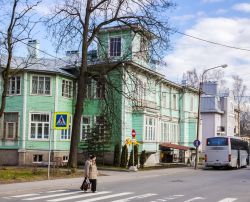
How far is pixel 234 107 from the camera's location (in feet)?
296

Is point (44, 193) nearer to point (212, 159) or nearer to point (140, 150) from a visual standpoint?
point (140, 150)

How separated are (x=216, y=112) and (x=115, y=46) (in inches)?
1627

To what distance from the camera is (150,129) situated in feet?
144

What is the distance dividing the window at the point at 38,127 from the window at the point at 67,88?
2992 millimetres

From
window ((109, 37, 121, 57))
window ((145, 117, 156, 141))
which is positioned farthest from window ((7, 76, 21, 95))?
window ((145, 117, 156, 141))

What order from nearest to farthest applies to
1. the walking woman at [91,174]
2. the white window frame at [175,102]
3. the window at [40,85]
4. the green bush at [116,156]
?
the walking woman at [91,174], the window at [40,85], the green bush at [116,156], the white window frame at [175,102]

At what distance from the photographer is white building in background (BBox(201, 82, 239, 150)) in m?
78.4

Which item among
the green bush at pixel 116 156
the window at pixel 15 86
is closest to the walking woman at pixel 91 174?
the green bush at pixel 116 156

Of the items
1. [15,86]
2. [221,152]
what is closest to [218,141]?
[221,152]

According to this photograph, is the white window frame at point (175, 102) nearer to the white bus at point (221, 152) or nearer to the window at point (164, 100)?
the window at point (164, 100)

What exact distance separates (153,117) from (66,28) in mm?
17451

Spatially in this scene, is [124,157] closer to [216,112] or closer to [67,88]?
[67,88]

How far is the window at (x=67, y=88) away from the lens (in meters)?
39.9

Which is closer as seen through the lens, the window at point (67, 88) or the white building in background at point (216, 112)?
the window at point (67, 88)
